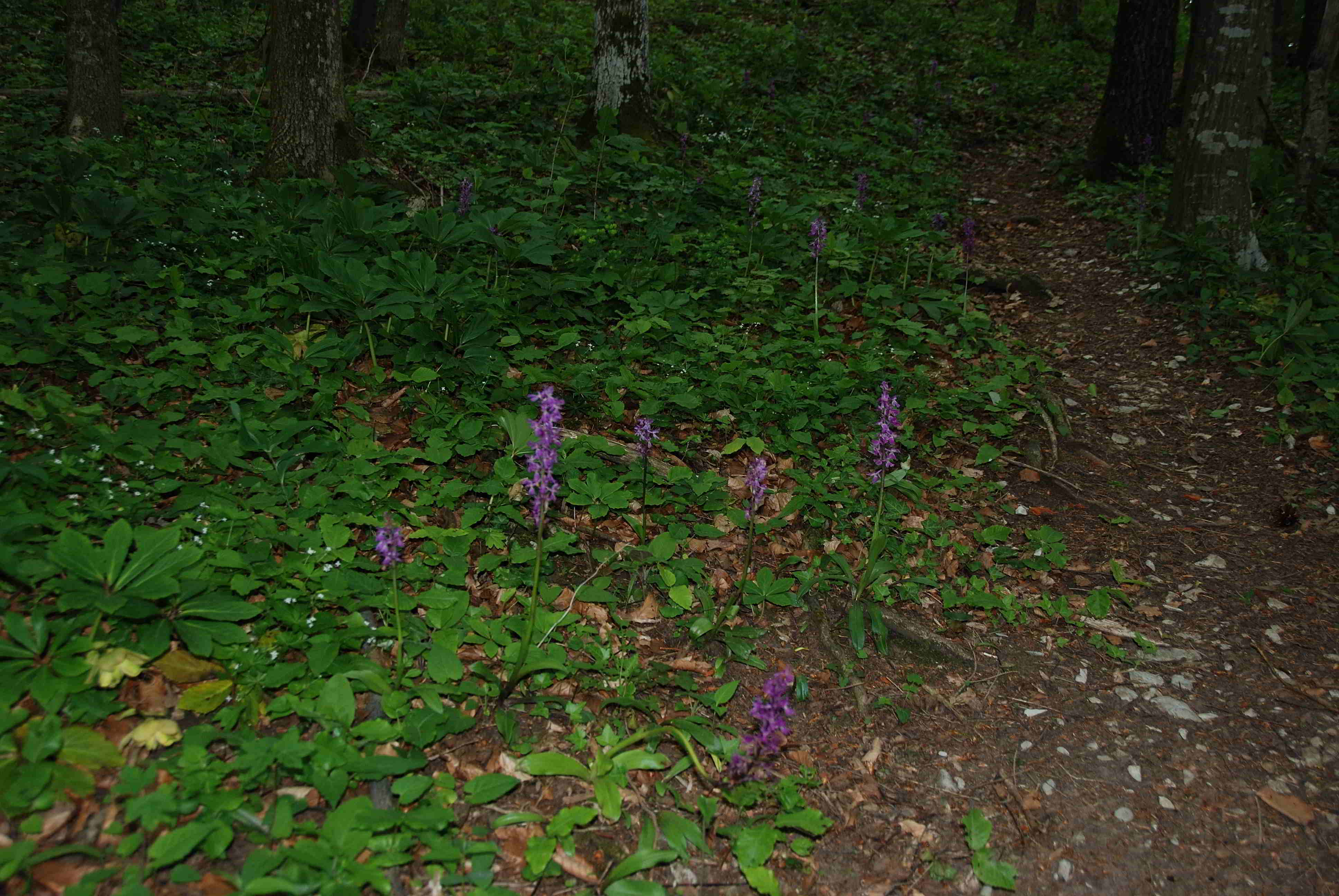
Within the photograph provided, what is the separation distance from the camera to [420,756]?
239 cm

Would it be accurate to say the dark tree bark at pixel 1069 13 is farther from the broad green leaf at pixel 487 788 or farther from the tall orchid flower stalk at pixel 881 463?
the broad green leaf at pixel 487 788

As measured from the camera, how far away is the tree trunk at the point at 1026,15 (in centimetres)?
1661

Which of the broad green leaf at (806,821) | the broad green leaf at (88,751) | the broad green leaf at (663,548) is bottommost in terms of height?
the broad green leaf at (806,821)

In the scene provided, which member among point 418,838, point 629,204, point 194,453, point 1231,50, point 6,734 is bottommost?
point 418,838

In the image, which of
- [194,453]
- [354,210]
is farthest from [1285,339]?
[194,453]

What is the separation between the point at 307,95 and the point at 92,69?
2630 mm

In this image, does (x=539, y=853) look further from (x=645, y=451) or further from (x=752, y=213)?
(x=752, y=213)

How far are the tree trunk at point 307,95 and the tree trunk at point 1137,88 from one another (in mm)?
8145

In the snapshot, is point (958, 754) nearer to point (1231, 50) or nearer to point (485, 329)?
point (485, 329)

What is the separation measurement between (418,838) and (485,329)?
277 centimetres

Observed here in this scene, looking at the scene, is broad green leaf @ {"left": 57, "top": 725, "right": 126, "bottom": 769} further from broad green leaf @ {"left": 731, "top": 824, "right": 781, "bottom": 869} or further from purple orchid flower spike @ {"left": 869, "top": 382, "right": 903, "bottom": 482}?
purple orchid flower spike @ {"left": 869, "top": 382, "right": 903, "bottom": 482}

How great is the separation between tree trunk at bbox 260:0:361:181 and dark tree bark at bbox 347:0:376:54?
5.72 meters

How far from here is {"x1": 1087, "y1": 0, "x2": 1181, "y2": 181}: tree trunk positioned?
8.85 metres

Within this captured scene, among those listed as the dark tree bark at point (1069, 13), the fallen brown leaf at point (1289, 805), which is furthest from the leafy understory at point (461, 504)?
the dark tree bark at point (1069, 13)
